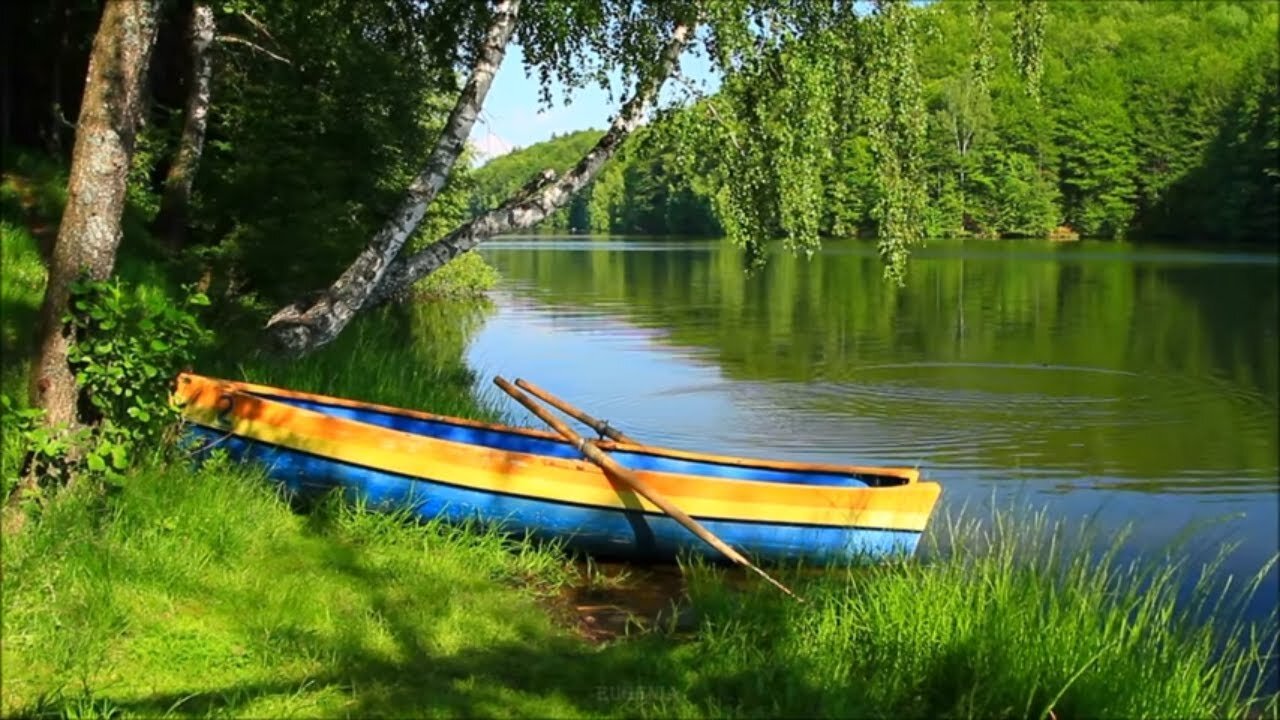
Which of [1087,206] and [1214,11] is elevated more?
[1214,11]

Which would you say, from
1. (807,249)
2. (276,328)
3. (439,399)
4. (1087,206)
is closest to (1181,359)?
(807,249)

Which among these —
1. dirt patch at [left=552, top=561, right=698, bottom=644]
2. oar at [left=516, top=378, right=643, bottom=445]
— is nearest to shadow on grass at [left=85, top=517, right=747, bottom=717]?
dirt patch at [left=552, top=561, right=698, bottom=644]

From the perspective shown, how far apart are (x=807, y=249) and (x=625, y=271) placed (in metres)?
38.7

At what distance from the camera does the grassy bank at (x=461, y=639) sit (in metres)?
4.51

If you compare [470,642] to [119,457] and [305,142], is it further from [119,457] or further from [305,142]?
[305,142]

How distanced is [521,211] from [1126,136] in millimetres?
77916

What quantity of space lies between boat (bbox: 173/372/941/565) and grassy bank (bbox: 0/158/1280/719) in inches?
22.3

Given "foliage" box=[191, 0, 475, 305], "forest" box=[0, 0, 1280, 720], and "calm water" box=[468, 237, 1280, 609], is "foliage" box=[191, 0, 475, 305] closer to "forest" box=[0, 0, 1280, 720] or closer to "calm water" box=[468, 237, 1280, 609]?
"forest" box=[0, 0, 1280, 720]

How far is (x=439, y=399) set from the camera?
1059cm

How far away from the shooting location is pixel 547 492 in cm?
704

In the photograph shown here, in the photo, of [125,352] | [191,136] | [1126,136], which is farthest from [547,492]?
[1126,136]

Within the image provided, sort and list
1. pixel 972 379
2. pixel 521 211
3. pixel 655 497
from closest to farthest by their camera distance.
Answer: pixel 655 497, pixel 521 211, pixel 972 379

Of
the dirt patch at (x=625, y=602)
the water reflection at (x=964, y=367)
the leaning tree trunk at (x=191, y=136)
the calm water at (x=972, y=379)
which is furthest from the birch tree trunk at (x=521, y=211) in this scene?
the dirt patch at (x=625, y=602)

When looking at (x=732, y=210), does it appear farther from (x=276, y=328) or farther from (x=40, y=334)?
(x=40, y=334)
